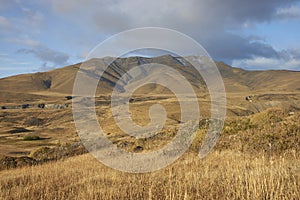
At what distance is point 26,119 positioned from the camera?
14062cm

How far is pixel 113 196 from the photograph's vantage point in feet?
20.0

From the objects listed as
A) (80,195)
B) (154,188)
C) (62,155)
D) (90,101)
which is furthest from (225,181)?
(90,101)

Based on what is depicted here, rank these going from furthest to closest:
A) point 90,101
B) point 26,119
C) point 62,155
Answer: point 90,101, point 26,119, point 62,155

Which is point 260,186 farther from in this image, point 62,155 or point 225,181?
point 62,155

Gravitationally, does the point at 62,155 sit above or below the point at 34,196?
below

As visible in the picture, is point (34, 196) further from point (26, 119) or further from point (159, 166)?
point (26, 119)

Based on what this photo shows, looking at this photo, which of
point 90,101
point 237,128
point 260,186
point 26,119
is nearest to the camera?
point 260,186

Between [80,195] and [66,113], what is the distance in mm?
143819

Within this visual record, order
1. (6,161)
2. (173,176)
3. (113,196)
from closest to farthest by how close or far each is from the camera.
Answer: (113,196) < (173,176) < (6,161)

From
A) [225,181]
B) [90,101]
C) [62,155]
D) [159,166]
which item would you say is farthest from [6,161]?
[90,101]

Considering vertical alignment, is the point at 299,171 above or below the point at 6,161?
above

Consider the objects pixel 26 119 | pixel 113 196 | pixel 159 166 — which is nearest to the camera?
pixel 113 196

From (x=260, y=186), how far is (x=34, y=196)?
15.0 feet

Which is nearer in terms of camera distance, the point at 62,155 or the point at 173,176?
the point at 173,176
